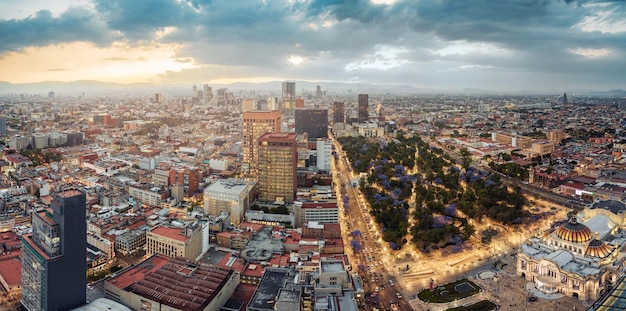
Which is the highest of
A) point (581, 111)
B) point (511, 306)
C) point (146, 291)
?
point (581, 111)

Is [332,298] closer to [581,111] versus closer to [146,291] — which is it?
[146,291]

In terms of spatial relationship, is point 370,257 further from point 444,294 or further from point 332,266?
point 332,266

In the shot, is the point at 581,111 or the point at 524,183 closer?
the point at 524,183

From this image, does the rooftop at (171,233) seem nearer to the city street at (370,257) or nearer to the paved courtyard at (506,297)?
the city street at (370,257)

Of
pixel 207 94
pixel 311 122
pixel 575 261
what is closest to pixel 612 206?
pixel 575 261

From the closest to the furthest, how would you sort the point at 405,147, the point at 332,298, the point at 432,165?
the point at 332,298, the point at 432,165, the point at 405,147

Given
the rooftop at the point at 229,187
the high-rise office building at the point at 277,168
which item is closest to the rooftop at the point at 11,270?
the rooftop at the point at 229,187

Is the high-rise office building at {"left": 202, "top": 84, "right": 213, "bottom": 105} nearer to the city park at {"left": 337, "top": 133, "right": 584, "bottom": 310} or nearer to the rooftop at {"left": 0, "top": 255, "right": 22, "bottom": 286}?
the city park at {"left": 337, "top": 133, "right": 584, "bottom": 310}

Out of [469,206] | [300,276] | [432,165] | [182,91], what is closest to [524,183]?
[432,165]
